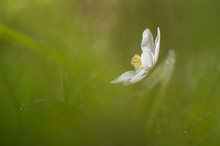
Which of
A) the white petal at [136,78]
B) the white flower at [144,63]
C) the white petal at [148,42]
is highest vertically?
the white petal at [148,42]

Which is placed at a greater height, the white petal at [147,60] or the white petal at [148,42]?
the white petal at [148,42]

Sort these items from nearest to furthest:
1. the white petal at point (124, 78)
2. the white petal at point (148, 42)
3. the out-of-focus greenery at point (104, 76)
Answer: the out-of-focus greenery at point (104, 76), the white petal at point (124, 78), the white petal at point (148, 42)

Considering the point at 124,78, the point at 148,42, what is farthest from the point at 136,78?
the point at 148,42

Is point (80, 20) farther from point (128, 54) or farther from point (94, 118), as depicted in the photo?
point (94, 118)

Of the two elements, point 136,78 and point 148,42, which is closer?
point 136,78

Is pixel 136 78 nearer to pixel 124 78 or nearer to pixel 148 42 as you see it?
pixel 124 78
